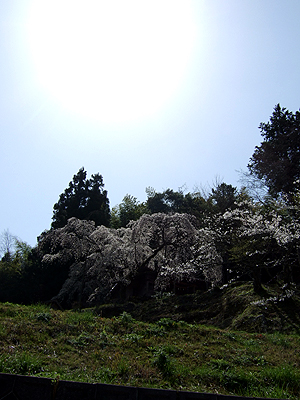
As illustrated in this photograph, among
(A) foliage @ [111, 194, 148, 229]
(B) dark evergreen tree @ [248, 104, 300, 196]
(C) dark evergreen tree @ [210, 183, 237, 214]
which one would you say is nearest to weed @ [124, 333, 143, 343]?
(B) dark evergreen tree @ [248, 104, 300, 196]

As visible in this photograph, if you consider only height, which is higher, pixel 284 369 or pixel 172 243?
pixel 172 243

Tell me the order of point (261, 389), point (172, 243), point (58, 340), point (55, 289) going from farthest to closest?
point (55, 289)
point (172, 243)
point (58, 340)
point (261, 389)

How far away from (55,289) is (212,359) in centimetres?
2117

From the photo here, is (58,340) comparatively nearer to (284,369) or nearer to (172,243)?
(284,369)

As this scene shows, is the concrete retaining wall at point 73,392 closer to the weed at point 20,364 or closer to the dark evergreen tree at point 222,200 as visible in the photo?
the weed at point 20,364

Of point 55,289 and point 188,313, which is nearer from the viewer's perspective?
point 188,313

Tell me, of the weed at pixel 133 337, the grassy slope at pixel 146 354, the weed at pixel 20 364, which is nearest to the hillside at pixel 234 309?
the grassy slope at pixel 146 354

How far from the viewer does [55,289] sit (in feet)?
78.1

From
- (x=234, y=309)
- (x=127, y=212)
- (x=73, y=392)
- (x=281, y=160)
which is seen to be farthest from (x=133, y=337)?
(x=127, y=212)

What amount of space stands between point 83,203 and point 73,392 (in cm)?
2558

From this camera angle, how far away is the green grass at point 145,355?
13.1 feet

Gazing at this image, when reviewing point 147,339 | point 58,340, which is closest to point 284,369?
point 147,339

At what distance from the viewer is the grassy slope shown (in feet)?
13.2

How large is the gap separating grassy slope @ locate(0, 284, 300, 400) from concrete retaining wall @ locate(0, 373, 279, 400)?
1.63 feet
